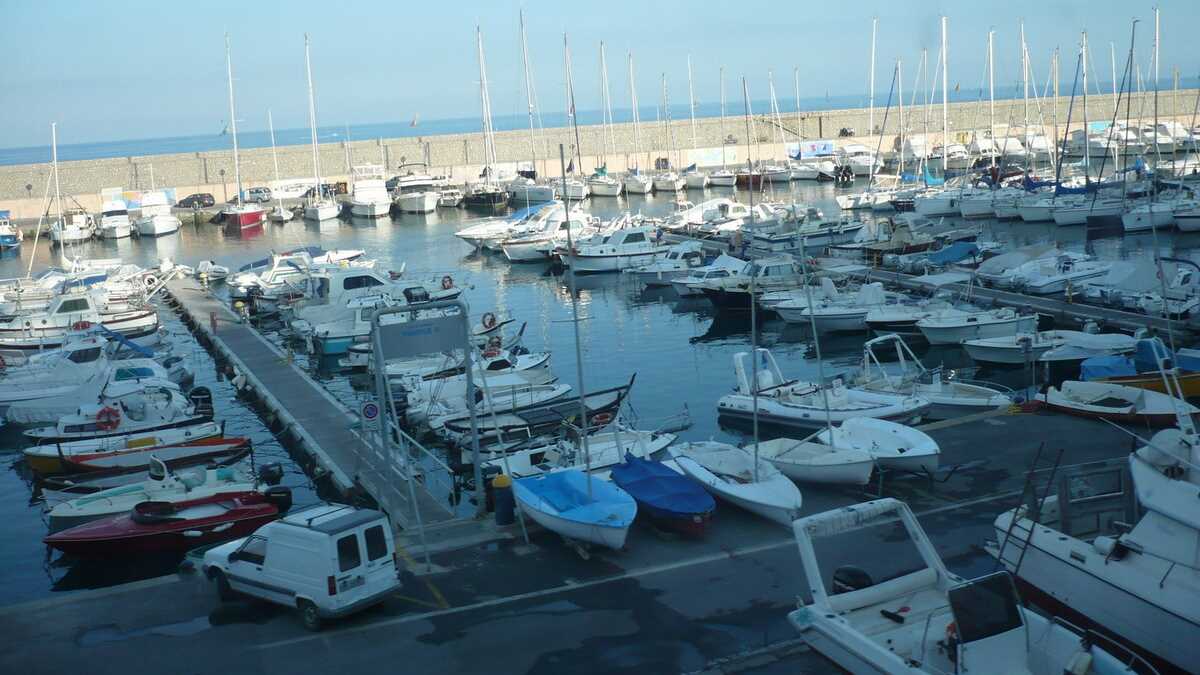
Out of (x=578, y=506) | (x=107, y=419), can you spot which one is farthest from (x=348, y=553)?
(x=107, y=419)

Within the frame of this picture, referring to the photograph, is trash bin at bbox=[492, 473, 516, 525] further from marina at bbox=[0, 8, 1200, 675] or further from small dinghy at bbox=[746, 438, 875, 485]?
small dinghy at bbox=[746, 438, 875, 485]

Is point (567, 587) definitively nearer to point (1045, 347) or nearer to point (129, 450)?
point (129, 450)

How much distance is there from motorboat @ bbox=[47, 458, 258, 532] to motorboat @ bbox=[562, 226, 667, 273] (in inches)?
1155

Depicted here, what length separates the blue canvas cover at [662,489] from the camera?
14469mm

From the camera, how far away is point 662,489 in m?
15.0

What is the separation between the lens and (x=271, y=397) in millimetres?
26578

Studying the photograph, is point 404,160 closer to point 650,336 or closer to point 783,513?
point 650,336

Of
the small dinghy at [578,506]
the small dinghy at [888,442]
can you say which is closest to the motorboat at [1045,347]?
the small dinghy at [888,442]

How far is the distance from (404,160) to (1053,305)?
7055 cm

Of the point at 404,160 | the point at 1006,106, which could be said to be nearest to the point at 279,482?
the point at 404,160

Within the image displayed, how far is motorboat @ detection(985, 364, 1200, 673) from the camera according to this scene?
10.1 meters

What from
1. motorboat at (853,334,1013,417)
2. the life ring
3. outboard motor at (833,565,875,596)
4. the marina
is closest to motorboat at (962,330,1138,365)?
the marina

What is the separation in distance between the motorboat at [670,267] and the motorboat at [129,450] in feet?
76.9

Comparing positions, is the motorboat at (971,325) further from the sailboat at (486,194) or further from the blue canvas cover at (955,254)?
the sailboat at (486,194)
